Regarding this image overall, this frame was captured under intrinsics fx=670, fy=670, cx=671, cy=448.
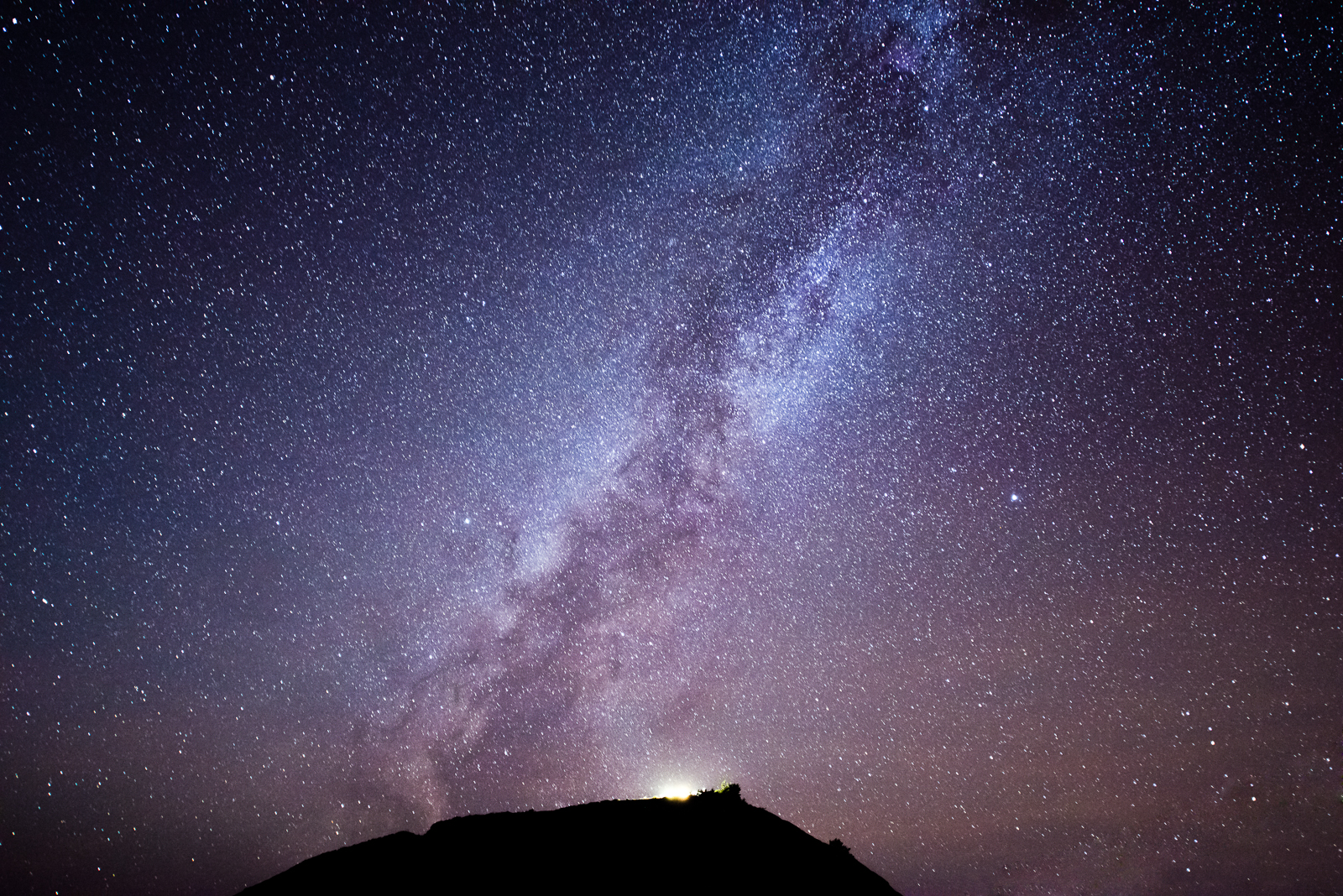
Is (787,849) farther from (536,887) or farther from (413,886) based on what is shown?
(413,886)

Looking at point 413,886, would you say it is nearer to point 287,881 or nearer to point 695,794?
point 287,881

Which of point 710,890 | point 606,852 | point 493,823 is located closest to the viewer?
point 710,890

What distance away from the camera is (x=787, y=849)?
1116 cm

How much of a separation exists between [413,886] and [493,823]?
1835 mm

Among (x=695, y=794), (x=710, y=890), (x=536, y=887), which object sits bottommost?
(x=710, y=890)

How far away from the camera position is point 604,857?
10.6 metres

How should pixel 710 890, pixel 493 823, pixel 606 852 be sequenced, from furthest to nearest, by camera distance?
pixel 493 823 < pixel 606 852 < pixel 710 890

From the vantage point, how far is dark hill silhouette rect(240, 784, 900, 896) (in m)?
10.1

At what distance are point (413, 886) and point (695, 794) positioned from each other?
4.85 m

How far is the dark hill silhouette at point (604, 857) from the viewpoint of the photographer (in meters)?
10.1

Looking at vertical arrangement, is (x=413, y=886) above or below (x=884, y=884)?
above

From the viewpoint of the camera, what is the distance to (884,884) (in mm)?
10906

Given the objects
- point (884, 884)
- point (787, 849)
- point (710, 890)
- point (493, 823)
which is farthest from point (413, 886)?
point (884, 884)

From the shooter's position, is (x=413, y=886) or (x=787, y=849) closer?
(x=413, y=886)
